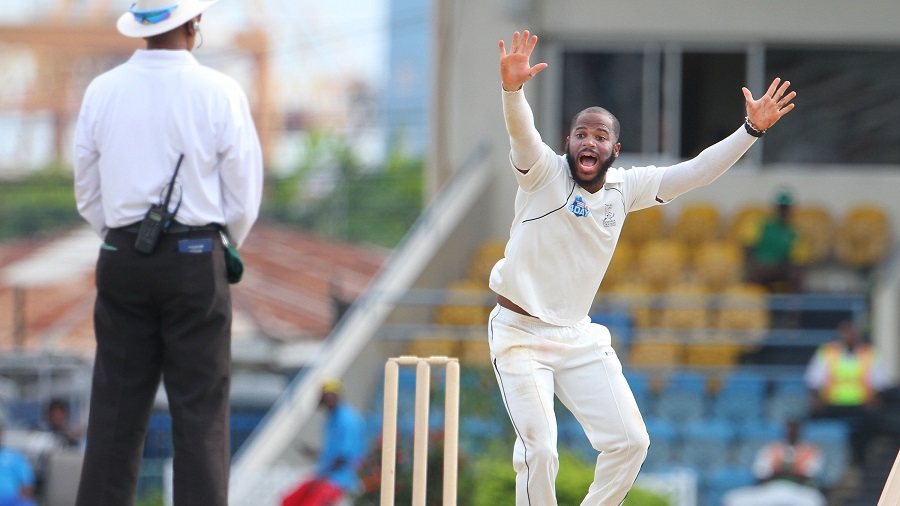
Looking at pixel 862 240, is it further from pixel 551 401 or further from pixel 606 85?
pixel 551 401

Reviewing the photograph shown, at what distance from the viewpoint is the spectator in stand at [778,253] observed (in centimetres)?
1587

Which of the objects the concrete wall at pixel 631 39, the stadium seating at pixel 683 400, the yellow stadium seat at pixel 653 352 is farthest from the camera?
the concrete wall at pixel 631 39

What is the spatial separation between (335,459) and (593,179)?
663cm

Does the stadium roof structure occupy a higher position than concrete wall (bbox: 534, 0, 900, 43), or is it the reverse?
concrete wall (bbox: 534, 0, 900, 43)

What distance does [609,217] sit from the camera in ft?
18.6

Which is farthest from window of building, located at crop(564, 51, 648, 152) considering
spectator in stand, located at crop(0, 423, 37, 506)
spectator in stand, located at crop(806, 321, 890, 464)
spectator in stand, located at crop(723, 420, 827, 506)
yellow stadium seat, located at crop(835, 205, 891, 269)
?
spectator in stand, located at crop(0, 423, 37, 506)

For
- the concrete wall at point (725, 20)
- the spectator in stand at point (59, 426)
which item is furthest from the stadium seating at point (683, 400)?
the spectator in stand at point (59, 426)

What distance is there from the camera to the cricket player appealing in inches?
218

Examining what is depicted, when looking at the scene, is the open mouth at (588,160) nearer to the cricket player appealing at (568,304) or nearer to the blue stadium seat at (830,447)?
the cricket player appealing at (568,304)

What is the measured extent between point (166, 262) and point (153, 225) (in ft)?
0.47

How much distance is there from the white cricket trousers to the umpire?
1.09m

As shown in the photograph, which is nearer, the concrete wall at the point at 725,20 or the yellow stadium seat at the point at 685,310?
the yellow stadium seat at the point at 685,310

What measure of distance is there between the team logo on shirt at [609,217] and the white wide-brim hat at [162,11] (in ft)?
5.56

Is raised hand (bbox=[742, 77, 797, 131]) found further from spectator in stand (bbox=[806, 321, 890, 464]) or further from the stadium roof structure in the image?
the stadium roof structure
